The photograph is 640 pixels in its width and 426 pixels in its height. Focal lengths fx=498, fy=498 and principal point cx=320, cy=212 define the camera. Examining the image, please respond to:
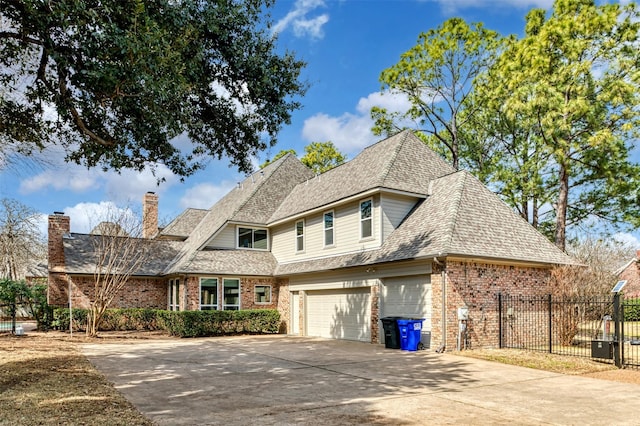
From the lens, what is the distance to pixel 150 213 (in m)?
31.8

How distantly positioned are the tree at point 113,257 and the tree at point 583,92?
64.4 ft

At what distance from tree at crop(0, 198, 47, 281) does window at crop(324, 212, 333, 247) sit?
91.7 feet

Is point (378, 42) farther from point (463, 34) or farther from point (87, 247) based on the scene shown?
point (87, 247)

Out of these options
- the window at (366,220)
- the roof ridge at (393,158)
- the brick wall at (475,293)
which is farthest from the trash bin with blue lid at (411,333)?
the roof ridge at (393,158)

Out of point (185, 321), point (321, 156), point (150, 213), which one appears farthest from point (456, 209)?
point (321, 156)

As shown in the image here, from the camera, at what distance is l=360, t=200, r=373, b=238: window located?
18484 millimetres

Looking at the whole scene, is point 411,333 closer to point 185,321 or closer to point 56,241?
point 185,321

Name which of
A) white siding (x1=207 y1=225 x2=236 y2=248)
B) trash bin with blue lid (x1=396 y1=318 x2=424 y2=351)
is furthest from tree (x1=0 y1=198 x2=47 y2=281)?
trash bin with blue lid (x1=396 y1=318 x2=424 y2=351)

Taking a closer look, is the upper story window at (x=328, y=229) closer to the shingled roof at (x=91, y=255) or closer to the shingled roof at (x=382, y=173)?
the shingled roof at (x=382, y=173)

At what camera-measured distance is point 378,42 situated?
18.2 meters

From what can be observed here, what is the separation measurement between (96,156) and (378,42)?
11230mm

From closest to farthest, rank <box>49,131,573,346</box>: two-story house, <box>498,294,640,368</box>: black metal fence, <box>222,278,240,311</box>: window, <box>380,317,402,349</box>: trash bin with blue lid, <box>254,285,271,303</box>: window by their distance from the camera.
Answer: <box>49,131,573,346</box>: two-story house → <box>498,294,640,368</box>: black metal fence → <box>380,317,402,349</box>: trash bin with blue lid → <box>222,278,240,311</box>: window → <box>254,285,271,303</box>: window

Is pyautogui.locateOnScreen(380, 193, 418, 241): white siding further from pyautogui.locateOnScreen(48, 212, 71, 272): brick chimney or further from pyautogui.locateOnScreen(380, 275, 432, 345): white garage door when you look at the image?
pyautogui.locateOnScreen(48, 212, 71, 272): brick chimney

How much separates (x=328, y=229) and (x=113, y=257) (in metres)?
9.62
